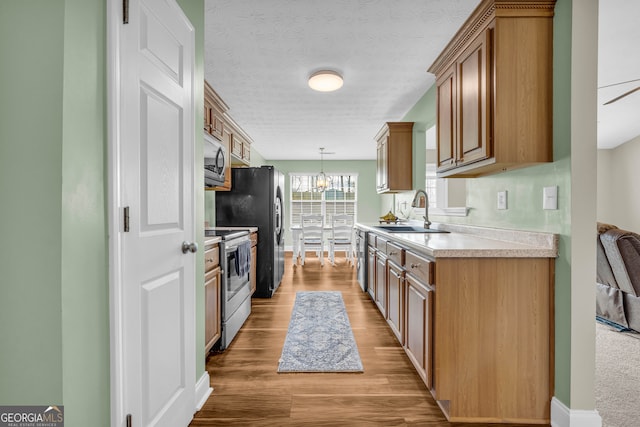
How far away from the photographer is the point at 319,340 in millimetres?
2668

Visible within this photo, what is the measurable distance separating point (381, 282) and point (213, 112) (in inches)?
97.2

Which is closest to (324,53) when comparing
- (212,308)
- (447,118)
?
(447,118)

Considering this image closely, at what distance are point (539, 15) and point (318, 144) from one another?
4.73 m

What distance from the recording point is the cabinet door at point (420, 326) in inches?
68.2

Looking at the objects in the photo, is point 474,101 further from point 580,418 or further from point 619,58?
point 619,58

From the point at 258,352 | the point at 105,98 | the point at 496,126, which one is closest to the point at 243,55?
the point at 105,98

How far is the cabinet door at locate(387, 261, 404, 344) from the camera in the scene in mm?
2322

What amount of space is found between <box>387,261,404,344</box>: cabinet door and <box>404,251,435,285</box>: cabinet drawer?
18 centimetres

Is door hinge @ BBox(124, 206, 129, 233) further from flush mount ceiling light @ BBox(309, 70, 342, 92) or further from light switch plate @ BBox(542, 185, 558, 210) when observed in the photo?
flush mount ceiling light @ BBox(309, 70, 342, 92)

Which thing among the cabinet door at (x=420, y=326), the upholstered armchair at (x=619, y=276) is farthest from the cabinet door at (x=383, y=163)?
the cabinet door at (x=420, y=326)

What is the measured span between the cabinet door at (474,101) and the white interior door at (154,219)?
163 cm

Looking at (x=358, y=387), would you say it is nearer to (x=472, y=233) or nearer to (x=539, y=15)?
(x=472, y=233)

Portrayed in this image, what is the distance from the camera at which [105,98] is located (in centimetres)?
107

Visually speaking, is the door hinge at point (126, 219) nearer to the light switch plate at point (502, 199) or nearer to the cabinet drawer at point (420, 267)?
the cabinet drawer at point (420, 267)
